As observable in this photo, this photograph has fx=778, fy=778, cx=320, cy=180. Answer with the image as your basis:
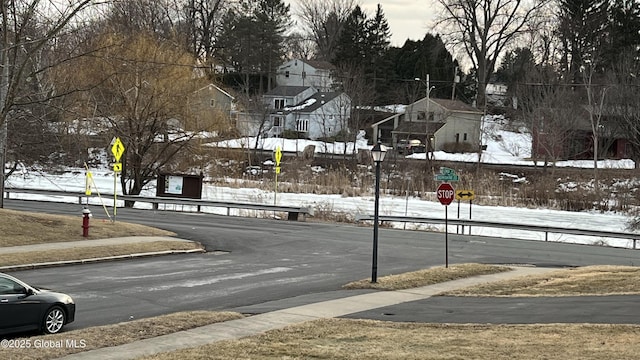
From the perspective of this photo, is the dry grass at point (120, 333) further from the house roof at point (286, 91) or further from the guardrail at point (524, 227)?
the house roof at point (286, 91)

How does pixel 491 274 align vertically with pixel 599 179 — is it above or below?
below

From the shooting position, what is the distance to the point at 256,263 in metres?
22.3

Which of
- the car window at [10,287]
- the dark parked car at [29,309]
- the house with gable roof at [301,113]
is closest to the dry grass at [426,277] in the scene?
the dark parked car at [29,309]

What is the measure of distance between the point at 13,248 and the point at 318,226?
48.0 ft

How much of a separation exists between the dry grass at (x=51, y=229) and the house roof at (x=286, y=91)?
66146 mm

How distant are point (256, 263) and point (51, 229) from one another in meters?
7.79

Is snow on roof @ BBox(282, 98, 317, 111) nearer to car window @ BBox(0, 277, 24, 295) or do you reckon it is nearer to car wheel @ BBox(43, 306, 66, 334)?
car wheel @ BBox(43, 306, 66, 334)

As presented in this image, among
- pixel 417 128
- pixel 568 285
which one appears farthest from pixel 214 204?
pixel 417 128

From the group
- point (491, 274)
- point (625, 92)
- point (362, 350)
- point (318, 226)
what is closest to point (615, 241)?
point (318, 226)

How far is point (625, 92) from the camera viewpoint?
65188 mm

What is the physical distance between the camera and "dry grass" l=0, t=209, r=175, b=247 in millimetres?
24047

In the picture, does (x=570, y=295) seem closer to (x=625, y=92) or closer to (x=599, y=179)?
(x=599, y=179)

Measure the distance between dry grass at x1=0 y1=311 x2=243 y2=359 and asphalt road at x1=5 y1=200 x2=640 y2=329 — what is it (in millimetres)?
1101

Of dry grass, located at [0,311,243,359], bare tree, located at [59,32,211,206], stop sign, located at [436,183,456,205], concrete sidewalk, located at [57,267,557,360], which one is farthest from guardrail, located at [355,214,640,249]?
dry grass, located at [0,311,243,359]
